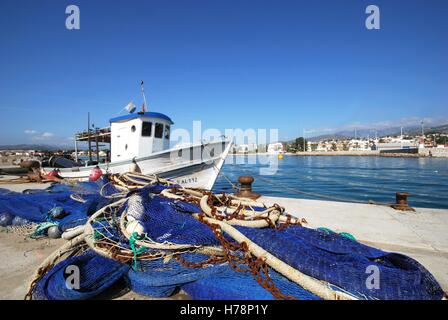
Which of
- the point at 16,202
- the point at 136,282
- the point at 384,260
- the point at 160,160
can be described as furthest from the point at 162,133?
the point at 384,260

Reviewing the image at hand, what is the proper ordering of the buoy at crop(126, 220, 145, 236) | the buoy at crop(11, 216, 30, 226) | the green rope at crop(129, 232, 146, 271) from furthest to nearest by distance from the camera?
the buoy at crop(11, 216, 30, 226) < the buoy at crop(126, 220, 145, 236) < the green rope at crop(129, 232, 146, 271)

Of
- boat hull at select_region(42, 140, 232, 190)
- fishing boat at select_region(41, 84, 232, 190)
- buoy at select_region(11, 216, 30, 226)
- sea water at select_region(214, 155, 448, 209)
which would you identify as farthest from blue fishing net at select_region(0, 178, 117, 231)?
sea water at select_region(214, 155, 448, 209)

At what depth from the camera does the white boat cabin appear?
981cm

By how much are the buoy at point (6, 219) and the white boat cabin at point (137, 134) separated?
5288mm

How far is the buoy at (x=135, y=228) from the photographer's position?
109 inches

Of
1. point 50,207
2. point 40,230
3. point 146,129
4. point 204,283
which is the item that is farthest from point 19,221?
point 146,129

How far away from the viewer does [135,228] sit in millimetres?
A: 2797

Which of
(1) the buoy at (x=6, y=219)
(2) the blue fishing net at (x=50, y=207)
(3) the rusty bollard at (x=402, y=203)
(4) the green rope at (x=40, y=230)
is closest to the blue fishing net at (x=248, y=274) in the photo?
(2) the blue fishing net at (x=50, y=207)

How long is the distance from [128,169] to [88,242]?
6.97 meters

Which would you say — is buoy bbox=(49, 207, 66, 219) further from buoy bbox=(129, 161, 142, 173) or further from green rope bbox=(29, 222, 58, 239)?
buoy bbox=(129, 161, 142, 173)

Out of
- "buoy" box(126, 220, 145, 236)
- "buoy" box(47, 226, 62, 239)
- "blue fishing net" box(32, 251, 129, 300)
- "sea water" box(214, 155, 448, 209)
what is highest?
"buoy" box(126, 220, 145, 236)

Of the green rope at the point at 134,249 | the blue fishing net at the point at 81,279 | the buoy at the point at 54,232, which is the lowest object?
the buoy at the point at 54,232
